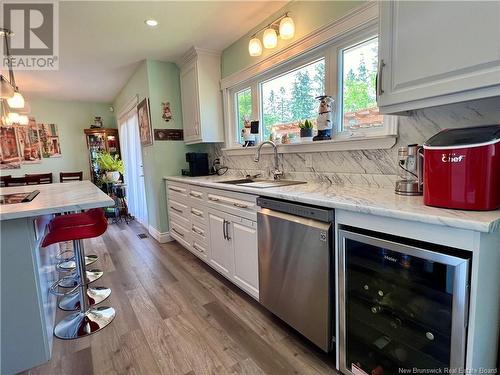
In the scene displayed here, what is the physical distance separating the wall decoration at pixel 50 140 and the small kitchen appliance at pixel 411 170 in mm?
6864

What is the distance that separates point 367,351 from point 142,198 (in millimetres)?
4408

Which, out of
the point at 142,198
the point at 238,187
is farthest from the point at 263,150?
the point at 142,198

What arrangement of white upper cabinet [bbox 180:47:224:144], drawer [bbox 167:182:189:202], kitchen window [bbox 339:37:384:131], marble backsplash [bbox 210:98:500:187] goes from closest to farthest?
1. marble backsplash [bbox 210:98:500:187]
2. kitchen window [bbox 339:37:384:131]
3. drawer [bbox 167:182:189:202]
4. white upper cabinet [bbox 180:47:224:144]

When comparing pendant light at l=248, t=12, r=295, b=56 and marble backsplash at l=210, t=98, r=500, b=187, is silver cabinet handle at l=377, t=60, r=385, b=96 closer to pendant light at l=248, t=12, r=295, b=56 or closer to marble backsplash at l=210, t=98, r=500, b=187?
marble backsplash at l=210, t=98, r=500, b=187

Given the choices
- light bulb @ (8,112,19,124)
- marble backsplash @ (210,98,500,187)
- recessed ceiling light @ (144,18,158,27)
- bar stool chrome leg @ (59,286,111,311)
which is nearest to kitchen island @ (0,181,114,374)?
bar stool chrome leg @ (59,286,111,311)

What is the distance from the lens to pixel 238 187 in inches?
80.0

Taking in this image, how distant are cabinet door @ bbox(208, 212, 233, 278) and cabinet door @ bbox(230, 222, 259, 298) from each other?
3.8 inches

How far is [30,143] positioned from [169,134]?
403 cm

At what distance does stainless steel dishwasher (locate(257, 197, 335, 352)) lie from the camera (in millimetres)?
1389

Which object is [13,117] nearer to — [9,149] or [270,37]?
[9,149]

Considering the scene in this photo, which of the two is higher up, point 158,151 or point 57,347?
point 158,151

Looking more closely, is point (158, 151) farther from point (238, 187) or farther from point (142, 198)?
point (238, 187)

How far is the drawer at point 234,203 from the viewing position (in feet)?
6.32

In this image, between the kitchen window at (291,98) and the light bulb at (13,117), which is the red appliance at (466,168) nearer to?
the kitchen window at (291,98)
